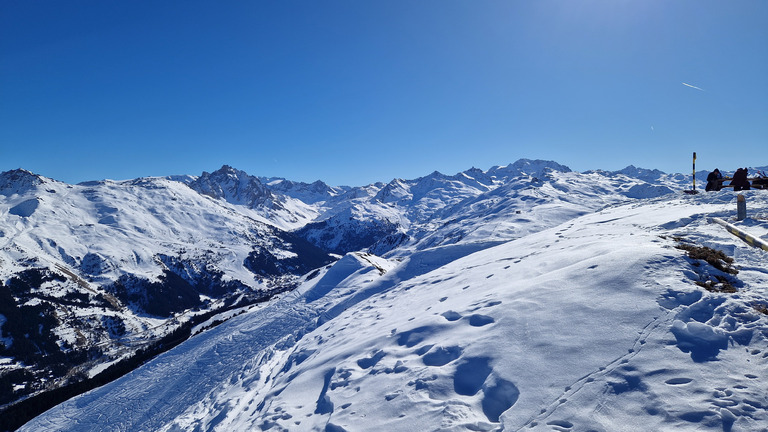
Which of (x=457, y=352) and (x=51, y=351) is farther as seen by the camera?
(x=51, y=351)

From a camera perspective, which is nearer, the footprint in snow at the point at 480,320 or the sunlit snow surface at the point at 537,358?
the sunlit snow surface at the point at 537,358

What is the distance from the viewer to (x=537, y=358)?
372 inches

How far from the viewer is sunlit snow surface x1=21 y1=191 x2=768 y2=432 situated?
7375 millimetres

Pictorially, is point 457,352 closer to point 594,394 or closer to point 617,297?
point 594,394

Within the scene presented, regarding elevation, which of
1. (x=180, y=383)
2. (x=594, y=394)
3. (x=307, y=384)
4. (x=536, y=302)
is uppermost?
(x=536, y=302)

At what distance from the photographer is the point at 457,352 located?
36.4ft

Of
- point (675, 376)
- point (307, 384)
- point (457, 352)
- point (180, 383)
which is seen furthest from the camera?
point (180, 383)

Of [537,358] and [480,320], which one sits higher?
[480,320]

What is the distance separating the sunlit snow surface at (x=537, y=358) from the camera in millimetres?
7375

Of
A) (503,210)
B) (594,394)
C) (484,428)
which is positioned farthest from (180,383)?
(503,210)

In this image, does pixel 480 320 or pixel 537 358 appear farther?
pixel 480 320

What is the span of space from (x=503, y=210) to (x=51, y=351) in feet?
736

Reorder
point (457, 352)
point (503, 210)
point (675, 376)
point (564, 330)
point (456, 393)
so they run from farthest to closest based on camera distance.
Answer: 1. point (503, 210)
2. point (457, 352)
3. point (564, 330)
4. point (456, 393)
5. point (675, 376)

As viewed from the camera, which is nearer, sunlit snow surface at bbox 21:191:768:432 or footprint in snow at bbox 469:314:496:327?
sunlit snow surface at bbox 21:191:768:432
